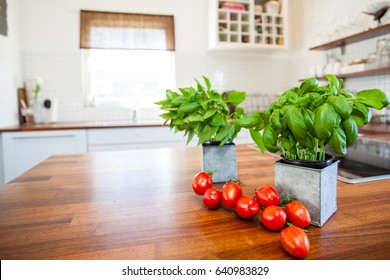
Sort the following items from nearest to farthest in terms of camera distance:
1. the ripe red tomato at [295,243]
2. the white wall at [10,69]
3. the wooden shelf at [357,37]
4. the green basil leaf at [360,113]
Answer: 1. the ripe red tomato at [295,243]
2. the green basil leaf at [360,113]
3. the wooden shelf at [357,37]
4. the white wall at [10,69]

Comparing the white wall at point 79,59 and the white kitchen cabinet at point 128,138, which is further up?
the white wall at point 79,59

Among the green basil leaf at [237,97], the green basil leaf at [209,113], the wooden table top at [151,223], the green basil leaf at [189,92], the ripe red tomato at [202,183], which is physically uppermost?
the green basil leaf at [189,92]

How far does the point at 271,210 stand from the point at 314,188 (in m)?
0.10

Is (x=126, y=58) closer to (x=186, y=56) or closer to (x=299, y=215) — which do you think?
(x=186, y=56)

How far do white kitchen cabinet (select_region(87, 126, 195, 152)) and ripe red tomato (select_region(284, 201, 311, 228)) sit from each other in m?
2.20

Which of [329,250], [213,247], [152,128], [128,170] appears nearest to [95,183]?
[128,170]

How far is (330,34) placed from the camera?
3.03m

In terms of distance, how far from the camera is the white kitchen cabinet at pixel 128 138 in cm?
286

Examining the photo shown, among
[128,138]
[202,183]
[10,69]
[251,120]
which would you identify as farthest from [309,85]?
[10,69]

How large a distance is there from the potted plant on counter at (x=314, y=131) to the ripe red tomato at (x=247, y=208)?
0.09 m

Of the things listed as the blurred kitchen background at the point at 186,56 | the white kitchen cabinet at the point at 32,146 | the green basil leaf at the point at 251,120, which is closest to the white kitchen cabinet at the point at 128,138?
the white kitchen cabinet at the point at 32,146

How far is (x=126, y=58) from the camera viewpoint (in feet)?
11.7

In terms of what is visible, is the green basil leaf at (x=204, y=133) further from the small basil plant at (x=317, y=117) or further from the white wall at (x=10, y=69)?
the white wall at (x=10, y=69)

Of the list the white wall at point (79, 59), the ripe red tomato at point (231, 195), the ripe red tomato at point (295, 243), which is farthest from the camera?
the white wall at point (79, 59)
